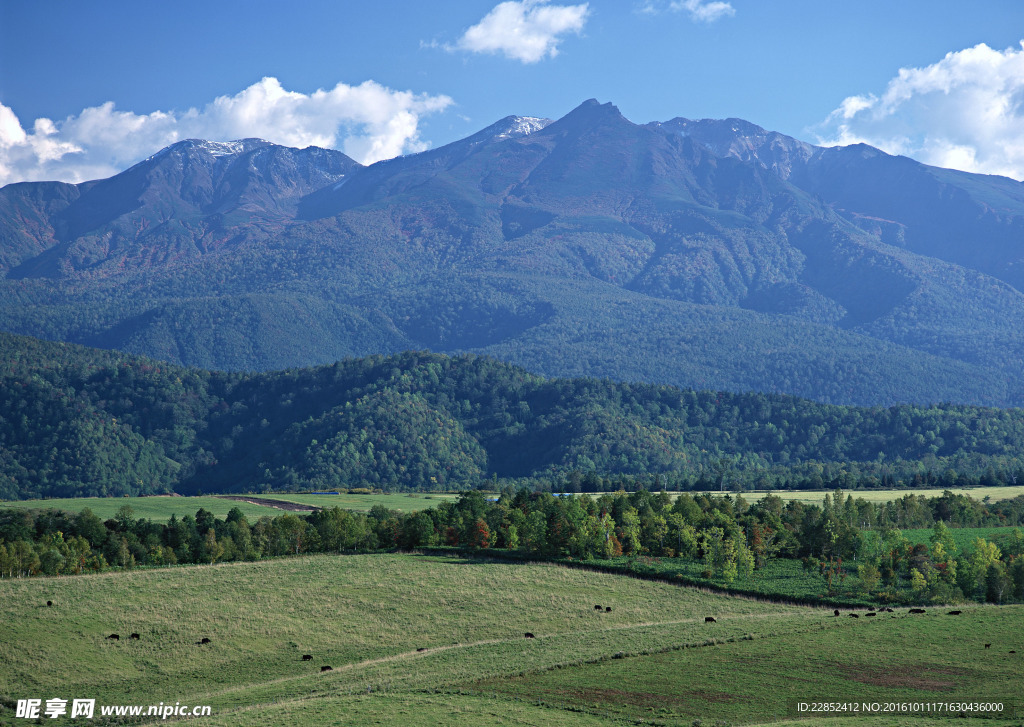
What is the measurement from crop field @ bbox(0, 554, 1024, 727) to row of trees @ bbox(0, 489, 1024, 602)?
549 inches

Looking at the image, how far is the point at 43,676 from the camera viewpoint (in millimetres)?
54406

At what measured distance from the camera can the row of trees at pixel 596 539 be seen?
86.3 m

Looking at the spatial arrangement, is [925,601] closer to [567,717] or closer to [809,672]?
[809,672]

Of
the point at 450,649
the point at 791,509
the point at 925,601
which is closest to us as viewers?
the point at 450,649

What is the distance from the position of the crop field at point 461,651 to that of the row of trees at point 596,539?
13.9 meters

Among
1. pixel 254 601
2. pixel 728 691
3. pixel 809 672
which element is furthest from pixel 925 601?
pixel 254 601

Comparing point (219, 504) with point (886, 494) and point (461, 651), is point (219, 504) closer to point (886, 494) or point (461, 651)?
point (461, 651)

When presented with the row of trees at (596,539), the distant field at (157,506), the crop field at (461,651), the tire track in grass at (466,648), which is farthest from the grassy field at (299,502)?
the tire track in grass at (466,648)

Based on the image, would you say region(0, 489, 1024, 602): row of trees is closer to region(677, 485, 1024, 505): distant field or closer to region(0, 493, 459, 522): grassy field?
region(0, 493, 459, 522): grassy field

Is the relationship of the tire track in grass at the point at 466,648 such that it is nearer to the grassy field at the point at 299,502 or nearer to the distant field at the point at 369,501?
the grassy field at the point at 299,502

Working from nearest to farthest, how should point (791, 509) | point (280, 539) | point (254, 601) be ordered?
point (254, 601) → point (280, 539) → point (791, 509)

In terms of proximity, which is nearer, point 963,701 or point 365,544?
point 963,701

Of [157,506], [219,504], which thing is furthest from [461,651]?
[219,504]

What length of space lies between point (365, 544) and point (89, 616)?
45053 millimetres
